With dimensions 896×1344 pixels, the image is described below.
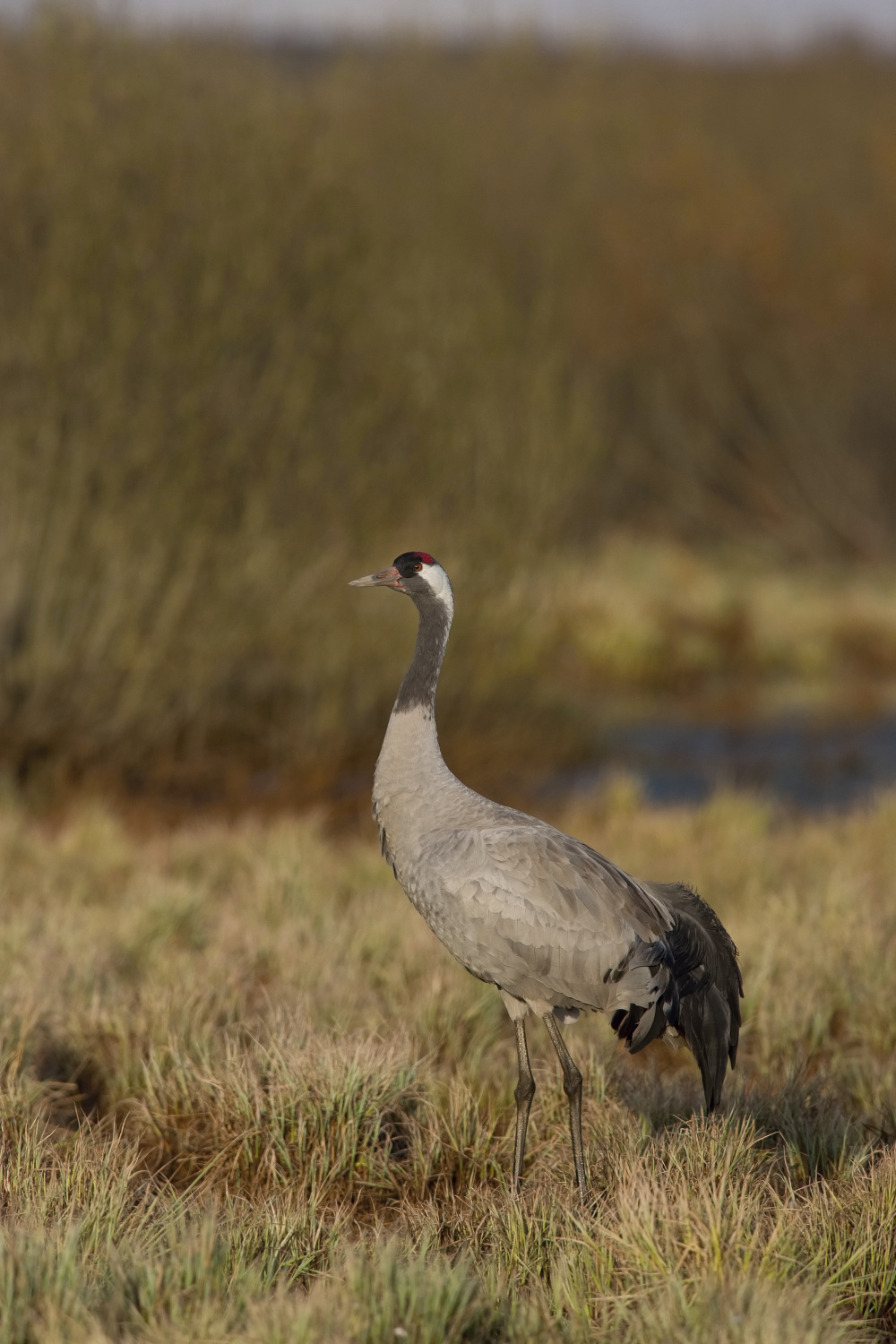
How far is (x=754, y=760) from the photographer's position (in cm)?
1276

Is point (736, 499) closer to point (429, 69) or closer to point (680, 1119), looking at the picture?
point (429, 69)

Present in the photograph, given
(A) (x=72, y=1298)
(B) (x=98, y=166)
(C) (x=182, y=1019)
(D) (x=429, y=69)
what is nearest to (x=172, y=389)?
(B) (x=98, y=166)

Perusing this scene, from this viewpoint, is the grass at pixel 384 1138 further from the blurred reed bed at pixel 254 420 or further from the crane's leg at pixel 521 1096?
the blurred reed bed at pixel 254 420

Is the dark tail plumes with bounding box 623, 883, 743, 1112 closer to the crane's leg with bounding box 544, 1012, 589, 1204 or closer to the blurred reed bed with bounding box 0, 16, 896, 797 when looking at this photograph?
the crane's leg with bounding box 544, 1012, 589, 1204

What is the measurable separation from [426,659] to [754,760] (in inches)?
362

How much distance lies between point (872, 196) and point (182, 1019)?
60.0ft

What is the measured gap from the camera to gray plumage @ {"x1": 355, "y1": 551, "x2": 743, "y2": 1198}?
3617mm

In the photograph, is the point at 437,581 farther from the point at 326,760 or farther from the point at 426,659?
the point at 326,760

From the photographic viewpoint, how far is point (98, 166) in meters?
8.02

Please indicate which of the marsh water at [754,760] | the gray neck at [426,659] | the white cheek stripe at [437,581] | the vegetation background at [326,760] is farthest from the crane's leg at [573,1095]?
the marsh water at [754,760]

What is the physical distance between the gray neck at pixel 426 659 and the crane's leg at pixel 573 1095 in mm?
910

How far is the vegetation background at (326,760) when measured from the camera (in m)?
3.15

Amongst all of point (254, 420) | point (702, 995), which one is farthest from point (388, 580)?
point (254, 420)

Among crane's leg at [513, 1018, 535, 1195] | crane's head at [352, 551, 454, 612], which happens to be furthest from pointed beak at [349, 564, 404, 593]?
crane's leg at [513, 1018, 535, 1195]
